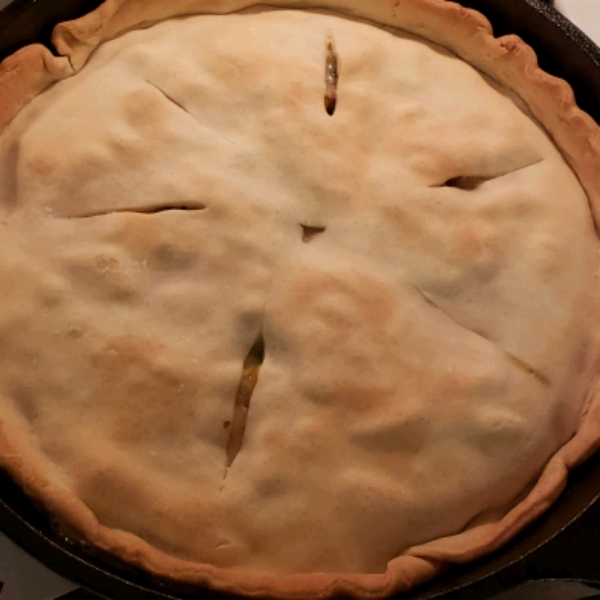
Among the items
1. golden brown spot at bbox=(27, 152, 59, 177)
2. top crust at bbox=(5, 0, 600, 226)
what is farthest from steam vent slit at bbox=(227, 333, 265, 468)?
top crust at bbox=(5, 0, 600, 226)

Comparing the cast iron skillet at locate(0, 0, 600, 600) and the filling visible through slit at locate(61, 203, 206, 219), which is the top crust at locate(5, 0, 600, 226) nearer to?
the cast iron skillet at locate(0, 0, 600, 600)

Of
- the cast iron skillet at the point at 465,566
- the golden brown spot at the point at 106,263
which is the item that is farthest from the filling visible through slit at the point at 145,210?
the cast iron skillet at the point at 465,566

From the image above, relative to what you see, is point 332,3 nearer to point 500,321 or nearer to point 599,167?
point 599,167

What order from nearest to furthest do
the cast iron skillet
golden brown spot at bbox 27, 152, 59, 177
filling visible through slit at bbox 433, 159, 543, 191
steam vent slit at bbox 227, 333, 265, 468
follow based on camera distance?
1. the cast iron skillet
2. steam vent slit at bbox 227, 333, 265, 468
3. golden brown spot at bbox 27, 152, 59, 177
4. filling visible through slit at bbox 433, 159, 543, 191

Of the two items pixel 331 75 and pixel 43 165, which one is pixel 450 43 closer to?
pixel 331 75

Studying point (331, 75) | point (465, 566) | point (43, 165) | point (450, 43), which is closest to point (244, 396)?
point (465, 566)

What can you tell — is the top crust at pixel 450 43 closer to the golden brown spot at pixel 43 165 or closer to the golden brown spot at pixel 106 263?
the golden brown spot at pixel 43 165
